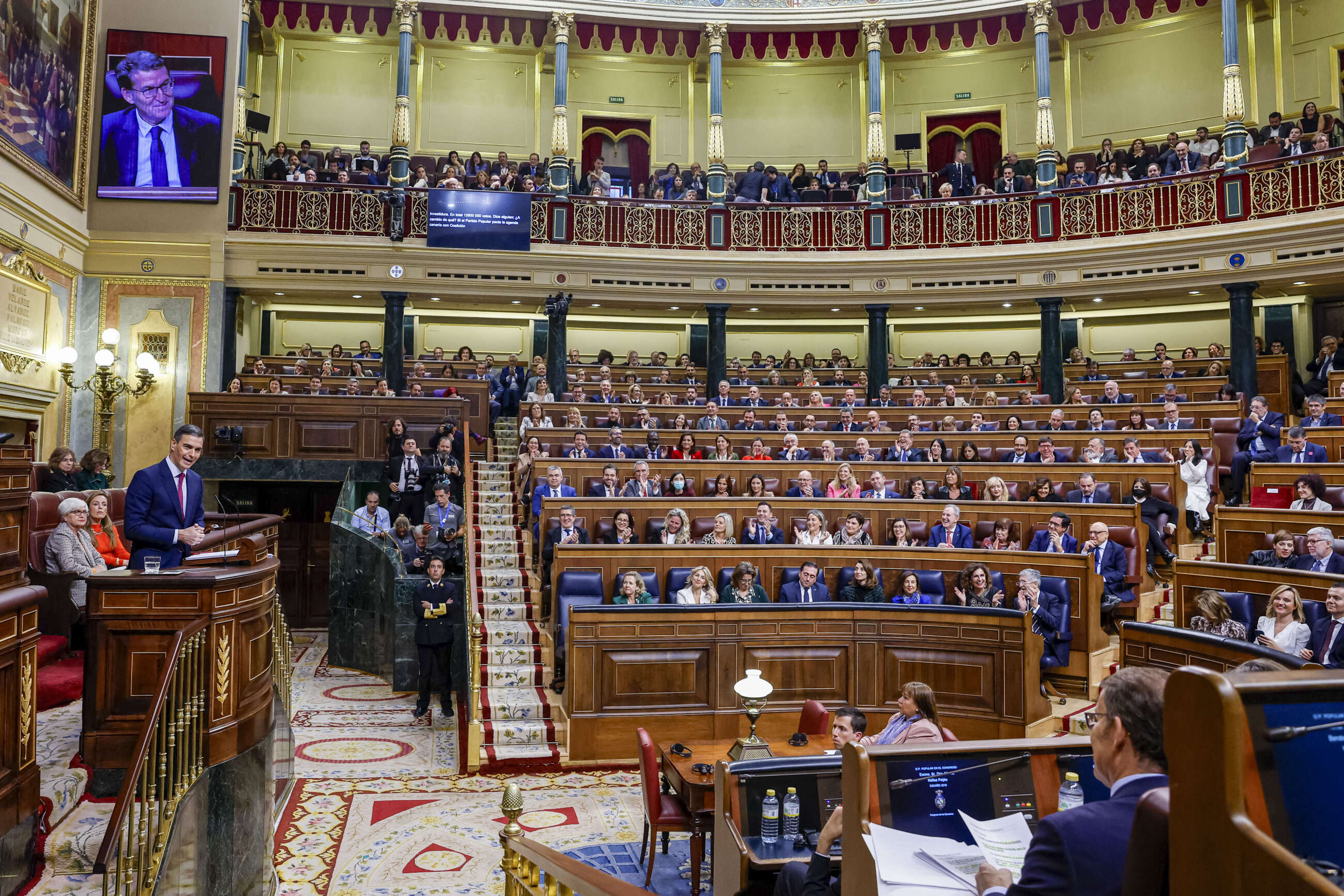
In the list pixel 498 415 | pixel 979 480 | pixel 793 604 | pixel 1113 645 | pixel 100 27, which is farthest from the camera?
pixel 498 415

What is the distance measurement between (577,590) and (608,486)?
1.93 m

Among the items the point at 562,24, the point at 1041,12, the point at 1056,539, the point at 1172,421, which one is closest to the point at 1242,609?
the point at 1056,539

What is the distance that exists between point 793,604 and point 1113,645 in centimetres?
259

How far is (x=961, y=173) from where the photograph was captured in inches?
574

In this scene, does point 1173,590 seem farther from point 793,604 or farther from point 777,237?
point 777,237

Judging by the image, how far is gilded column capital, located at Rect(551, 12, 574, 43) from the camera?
1490 cm

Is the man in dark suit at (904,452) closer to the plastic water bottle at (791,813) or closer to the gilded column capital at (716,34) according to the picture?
the plastic water bottle at (791,813)

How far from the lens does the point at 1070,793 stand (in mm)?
2203

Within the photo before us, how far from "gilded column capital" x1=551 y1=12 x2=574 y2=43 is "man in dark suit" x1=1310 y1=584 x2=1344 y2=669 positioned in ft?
43.9

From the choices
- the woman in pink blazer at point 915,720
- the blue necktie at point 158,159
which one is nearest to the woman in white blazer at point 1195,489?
the woman in pink blazer at point 915,720

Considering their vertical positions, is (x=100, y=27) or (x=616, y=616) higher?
(x=100, y=27)

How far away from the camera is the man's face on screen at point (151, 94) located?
12391 millimetres

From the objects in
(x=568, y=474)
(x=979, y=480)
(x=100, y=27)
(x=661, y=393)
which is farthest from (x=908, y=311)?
Result: (x=100, y=27)

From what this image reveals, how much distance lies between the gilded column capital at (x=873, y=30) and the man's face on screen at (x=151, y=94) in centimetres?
1034
